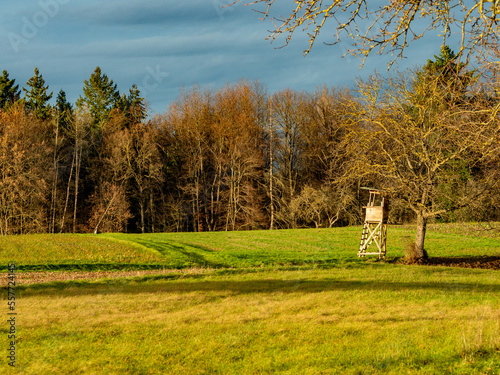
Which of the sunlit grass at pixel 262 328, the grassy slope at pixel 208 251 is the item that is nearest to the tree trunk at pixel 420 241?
the grassy slope at pixel 208 251

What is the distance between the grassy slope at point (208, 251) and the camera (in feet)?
64.3

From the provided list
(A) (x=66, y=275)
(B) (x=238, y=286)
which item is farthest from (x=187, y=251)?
(B) (x=238, y=286)

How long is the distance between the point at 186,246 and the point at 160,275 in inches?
364

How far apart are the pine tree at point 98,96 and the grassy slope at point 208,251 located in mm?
27798

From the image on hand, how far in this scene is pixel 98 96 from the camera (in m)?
51.7

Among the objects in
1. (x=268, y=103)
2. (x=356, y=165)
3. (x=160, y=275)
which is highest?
(x=268, y=103)

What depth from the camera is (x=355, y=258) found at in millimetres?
21406

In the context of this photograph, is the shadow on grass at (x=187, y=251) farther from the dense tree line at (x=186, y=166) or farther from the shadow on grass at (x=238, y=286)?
the dense tree line at (x=186, y=166)

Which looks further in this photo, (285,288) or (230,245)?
(230,245)

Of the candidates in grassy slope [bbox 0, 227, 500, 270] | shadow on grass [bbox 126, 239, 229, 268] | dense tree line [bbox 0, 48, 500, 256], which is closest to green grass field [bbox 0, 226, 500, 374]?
grassy slope [bbox 0, 227, 500, 270]

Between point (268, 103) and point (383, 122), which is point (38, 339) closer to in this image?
point (383, 122)

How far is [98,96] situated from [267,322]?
159 ft

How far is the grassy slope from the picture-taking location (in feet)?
64.3

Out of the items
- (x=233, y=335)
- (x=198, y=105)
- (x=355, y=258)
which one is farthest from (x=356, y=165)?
(x=198, y=105)
